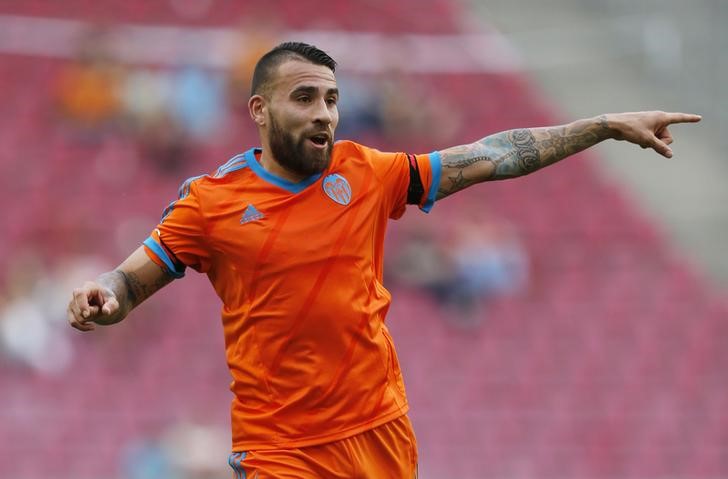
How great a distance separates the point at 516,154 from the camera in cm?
514

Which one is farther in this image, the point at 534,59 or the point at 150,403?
the point at 534,59

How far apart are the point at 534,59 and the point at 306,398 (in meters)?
14.0

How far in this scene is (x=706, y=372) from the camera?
14.0m

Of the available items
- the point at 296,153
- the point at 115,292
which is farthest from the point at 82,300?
the point at 296,153

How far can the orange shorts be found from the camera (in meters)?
4.85

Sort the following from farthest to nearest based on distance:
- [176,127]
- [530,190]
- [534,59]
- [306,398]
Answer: [534,59] < [530,190] < [176,127] < [306,398]

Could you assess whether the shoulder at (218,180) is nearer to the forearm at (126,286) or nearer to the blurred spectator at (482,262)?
the forearm at (126,286)

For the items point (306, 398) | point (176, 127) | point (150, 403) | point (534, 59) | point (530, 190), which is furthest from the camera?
point (534, 59)

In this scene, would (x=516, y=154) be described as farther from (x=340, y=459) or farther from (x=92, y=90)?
(x=92, y=90)

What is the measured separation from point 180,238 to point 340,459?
1.00 m

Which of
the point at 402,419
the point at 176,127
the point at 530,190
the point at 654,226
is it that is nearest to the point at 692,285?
the point at 654,226

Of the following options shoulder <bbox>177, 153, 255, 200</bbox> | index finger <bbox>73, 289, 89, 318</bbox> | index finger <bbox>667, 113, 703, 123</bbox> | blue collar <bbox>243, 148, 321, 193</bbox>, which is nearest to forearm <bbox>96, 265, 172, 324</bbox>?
index finger <bbox>73, 289, 89, 318</bbox>

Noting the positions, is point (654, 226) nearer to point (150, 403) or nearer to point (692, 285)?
point (692, 285)

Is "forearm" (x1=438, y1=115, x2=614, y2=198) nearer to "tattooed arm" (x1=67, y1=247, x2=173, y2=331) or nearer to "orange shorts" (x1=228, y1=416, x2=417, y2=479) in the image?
"orange shorts" (x1=228, y1=416, x2=417, y2=479)
